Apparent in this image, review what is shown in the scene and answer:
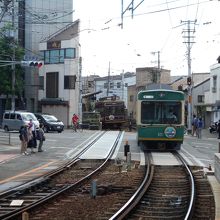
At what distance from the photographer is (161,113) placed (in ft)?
84.8

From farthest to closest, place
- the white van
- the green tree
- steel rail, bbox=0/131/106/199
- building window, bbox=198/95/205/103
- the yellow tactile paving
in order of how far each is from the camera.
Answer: building window, bbox=198/95/205/103, the green tree, the white van, steel rail, bbox=0/131/106/199, the yellow tactile paving

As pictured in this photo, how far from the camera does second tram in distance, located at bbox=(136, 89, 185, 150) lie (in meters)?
25.8

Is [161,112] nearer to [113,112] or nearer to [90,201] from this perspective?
[90,201]

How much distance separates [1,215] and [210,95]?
48.1 metres

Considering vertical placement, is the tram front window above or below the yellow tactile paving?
above

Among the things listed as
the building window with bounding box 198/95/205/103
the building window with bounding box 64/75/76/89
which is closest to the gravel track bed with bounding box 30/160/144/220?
the building window with bounding box 64/75/76/89

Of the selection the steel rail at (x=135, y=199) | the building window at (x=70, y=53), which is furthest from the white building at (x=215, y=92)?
the steel rail at (x=135, y=199)

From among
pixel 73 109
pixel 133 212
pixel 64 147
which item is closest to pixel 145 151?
pixel 64 147

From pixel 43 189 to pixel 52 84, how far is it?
45.5m

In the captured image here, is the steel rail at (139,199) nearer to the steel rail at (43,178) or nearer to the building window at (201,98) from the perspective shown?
the steel rail at (43,178)

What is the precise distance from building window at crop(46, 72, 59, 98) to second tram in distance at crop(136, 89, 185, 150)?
3434 cm

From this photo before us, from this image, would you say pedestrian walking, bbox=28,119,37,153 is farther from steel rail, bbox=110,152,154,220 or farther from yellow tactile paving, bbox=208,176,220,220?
yellow tactile paving, bbox=208,176,220,220

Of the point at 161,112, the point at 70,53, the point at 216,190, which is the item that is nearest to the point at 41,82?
the point at 70,53

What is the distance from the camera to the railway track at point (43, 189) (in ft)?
38.1
